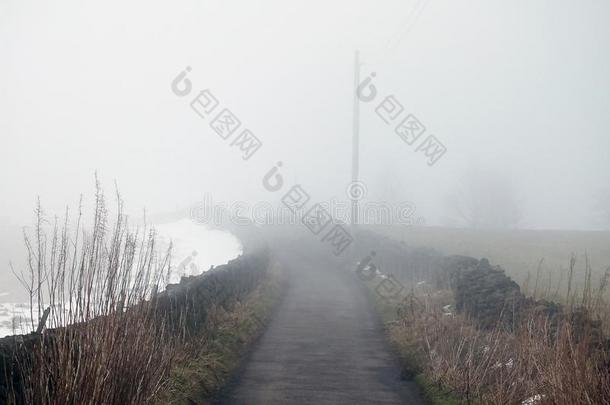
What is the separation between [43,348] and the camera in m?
5.45

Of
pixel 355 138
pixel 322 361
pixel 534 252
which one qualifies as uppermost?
pixel 355 138

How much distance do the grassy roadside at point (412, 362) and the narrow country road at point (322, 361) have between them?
179 millimetres

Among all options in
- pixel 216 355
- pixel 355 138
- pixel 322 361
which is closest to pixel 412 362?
pixel 322 361

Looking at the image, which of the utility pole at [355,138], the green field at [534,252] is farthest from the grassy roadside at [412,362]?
the utility pole at [355,138]

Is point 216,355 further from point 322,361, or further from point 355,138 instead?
point 355,138

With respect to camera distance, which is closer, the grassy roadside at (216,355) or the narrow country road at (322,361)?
the grassy roadside at (216,355)

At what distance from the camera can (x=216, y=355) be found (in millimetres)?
11211

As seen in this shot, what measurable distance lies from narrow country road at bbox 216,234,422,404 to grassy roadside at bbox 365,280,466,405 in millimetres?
179

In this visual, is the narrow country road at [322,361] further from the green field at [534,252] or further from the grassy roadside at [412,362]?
the green field at [534,252]

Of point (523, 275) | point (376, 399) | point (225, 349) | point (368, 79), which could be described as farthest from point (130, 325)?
point (368, 79)

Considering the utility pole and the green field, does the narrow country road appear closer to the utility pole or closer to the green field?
the green field

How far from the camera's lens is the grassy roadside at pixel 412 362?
9.10 m

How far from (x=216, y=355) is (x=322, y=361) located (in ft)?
7.00

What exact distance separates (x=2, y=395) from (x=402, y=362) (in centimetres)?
807
